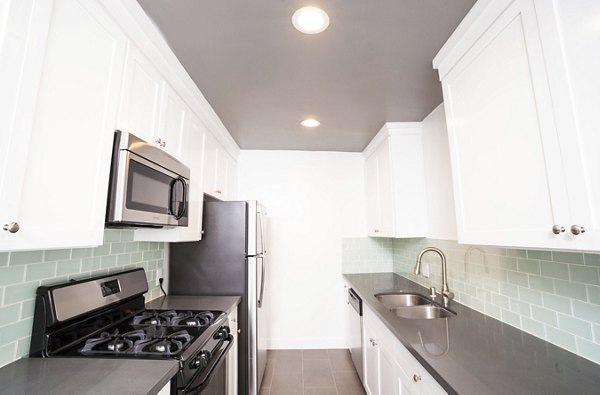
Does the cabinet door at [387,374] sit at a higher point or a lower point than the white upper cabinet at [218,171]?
lower

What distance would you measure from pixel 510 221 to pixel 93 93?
1.68m

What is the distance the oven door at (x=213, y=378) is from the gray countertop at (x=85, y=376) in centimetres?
17

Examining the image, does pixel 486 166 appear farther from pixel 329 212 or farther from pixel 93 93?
pixel 329 212

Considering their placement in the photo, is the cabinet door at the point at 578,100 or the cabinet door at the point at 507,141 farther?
the cabinet door at the point at 507,141

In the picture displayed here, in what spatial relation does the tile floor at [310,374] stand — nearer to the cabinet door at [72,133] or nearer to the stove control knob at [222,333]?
the stove control knob at [222,333]

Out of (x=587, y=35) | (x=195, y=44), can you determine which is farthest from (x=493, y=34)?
(x=195, y=44)

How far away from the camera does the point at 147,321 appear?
160 centimetres

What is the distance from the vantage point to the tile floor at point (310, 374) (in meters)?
2.43

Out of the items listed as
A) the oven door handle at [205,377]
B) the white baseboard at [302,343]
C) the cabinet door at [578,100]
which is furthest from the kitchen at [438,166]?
the white baseboard at [302,343]

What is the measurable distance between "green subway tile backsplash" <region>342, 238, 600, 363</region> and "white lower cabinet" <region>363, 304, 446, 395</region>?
65 centimetres

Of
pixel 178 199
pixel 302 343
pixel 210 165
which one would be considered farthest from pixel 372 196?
pixel 178 199

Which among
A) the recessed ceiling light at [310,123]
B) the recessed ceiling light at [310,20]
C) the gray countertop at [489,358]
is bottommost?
the gray countertop at [489,358]

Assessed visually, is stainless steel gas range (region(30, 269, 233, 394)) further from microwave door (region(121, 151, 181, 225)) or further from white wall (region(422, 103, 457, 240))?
white wall (region(422, 103, 457, 240))

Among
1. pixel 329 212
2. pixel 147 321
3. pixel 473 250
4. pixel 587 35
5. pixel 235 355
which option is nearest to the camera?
pixel 587 35
